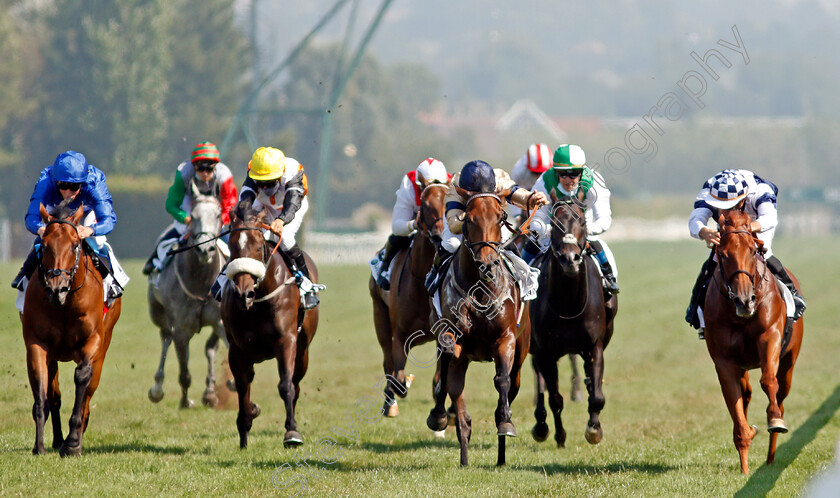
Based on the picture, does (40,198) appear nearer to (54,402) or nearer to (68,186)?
(68,186)

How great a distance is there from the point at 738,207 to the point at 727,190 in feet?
0.78

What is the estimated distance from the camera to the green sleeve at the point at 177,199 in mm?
10812

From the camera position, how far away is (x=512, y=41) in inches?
4884

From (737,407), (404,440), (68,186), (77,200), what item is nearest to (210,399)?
(404,440)

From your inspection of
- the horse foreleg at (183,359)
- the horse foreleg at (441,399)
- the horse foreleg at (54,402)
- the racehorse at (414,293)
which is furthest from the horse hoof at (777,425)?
the horse foreleg at (183,359)

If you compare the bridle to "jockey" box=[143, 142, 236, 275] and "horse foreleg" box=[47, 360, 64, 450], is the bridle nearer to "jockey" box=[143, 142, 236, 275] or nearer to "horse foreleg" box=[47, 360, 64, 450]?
"horse foreleg" box=[47, 360, 64, 450]

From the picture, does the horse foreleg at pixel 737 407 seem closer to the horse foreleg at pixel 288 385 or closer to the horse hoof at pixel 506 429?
the horse hoof at pixel 506 429

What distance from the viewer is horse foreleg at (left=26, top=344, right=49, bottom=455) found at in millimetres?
7953

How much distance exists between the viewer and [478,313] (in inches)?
304

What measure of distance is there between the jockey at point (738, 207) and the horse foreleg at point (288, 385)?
3.20 m

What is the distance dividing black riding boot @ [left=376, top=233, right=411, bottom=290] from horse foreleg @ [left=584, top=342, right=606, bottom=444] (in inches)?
84.2

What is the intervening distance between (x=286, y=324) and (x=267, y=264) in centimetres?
51

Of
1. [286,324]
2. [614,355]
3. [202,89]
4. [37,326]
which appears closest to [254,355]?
[286,324]

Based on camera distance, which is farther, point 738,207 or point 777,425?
point 738,207
